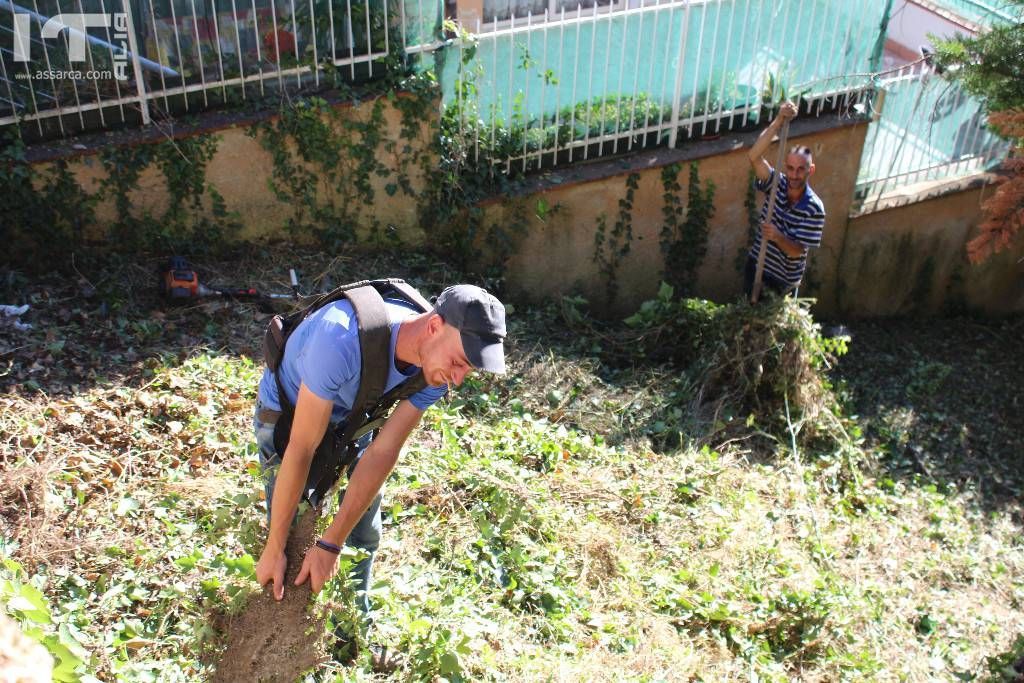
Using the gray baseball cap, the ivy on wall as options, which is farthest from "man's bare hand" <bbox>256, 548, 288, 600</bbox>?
the ivy on wall

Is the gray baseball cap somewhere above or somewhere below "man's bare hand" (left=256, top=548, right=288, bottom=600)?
above

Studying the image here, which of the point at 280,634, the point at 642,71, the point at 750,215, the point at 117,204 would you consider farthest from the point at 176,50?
the point at 750,215

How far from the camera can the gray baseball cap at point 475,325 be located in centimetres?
272

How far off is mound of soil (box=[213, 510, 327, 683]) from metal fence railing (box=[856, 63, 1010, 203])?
20.0 feet

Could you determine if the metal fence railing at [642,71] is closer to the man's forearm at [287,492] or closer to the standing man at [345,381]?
the standing man at [345,381]

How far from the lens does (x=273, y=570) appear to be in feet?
10.1

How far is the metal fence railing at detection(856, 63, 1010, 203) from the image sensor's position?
24.8ft

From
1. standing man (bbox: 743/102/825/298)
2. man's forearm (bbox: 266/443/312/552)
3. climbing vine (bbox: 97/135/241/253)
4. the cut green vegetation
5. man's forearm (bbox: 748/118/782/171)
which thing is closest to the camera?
man's forearm (bbox: 266/443/312/552)

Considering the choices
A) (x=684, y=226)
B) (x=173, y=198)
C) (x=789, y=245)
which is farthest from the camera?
(x=684, y=226)

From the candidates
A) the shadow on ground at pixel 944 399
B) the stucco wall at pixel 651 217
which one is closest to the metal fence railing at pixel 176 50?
the stucco wall at pixel 651 217

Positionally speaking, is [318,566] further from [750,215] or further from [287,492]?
[750,215]

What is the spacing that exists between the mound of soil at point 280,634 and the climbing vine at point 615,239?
427cm

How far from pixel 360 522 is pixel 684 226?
4397 mm

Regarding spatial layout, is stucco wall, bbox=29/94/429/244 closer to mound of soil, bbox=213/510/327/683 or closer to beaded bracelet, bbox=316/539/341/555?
mound of soil, bbox=213/510/327/683
